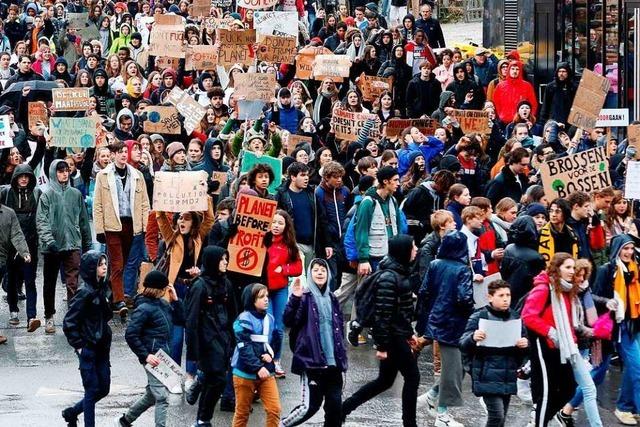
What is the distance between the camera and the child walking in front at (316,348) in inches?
524

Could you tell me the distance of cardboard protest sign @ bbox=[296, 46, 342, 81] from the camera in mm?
25641

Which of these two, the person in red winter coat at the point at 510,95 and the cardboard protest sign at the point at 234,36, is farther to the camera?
the cardboard protest sign at the point at 234,36

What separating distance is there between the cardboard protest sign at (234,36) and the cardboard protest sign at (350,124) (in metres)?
3.37

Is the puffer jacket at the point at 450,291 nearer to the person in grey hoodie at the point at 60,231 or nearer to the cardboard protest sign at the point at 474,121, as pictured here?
the person in grey hoodie at the point at 60,231

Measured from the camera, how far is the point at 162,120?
880 inches

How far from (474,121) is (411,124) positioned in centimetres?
73

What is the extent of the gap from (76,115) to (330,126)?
307 cm

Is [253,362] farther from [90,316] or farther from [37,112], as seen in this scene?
[37,112]

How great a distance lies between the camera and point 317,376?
43.8 feet

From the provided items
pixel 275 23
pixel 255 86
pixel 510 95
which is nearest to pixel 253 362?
pixel 255 86

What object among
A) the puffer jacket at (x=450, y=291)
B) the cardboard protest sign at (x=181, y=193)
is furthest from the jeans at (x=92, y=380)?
the cardboard protest sign at (x=181, y=193)

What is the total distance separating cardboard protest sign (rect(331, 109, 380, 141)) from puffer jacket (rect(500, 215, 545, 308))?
671 cm

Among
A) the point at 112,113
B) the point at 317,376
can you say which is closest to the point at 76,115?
the point at 112,113

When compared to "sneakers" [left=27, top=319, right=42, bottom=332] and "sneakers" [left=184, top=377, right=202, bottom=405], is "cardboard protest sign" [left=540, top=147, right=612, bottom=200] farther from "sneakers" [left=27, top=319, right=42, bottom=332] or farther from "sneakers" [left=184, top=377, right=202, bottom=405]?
"sneakers" [left=27, top=319, right=42, bottom=332]
